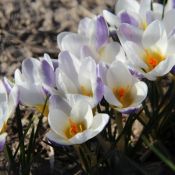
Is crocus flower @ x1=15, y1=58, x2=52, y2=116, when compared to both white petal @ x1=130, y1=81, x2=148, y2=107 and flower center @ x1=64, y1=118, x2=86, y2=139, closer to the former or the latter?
flower center @ x1=64, y1=118, x2=86, y2=139

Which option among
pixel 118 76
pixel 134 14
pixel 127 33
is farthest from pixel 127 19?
pixel 118 76

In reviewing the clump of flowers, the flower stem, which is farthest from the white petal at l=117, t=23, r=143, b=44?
the flower stem

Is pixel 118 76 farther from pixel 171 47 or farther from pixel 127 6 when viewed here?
pixel 127 6

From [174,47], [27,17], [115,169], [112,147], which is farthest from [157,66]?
[27,17]

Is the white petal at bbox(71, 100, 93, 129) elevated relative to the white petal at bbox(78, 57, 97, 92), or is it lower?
lower

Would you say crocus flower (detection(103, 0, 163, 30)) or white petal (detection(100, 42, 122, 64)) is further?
crocus flower (detection(103, 0, 163, 30))

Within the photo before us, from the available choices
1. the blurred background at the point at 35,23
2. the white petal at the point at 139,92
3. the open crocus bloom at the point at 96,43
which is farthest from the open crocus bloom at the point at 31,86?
the blurred background at the point at 35,23

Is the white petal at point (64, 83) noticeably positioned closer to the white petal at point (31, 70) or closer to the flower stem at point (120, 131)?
the white petal at point (31, 70)
